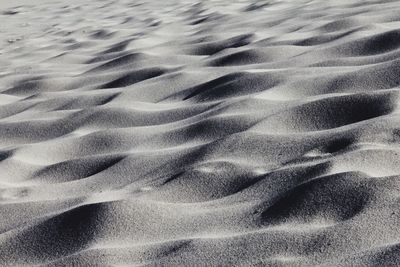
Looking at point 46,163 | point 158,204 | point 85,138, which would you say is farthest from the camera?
point 85,138

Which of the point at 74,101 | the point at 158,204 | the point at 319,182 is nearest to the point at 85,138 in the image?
the point at 74,101

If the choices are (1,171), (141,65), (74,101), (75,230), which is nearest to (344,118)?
(75,230)

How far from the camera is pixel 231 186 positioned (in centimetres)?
168

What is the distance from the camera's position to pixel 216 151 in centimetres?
191

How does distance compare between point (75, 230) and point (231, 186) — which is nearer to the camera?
point (75, 230)

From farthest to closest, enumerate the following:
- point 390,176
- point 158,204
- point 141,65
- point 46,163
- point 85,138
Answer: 1. point 141,65
2. point 85,138
3. point 46,163
4. point 158,204
5. point 390,176

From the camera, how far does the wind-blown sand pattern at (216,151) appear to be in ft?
4.60

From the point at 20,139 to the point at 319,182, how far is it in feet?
4.01

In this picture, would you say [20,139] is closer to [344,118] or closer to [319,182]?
[344,118]

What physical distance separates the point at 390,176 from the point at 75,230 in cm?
65

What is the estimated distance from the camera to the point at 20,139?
7.95ft

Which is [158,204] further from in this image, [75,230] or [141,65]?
[141,65]

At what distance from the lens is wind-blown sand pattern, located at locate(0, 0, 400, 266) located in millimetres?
1401

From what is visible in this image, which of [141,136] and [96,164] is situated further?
[141,136]
